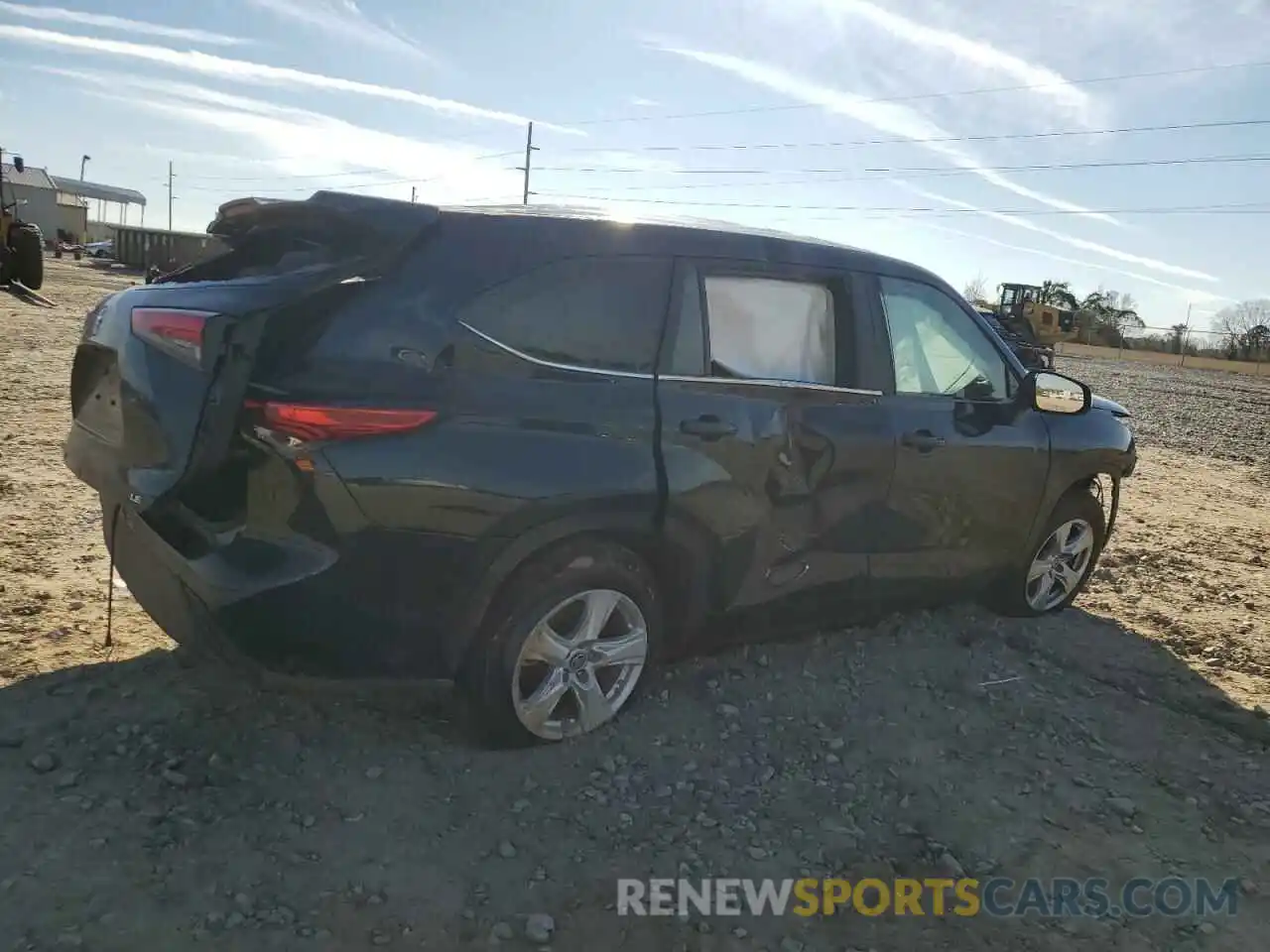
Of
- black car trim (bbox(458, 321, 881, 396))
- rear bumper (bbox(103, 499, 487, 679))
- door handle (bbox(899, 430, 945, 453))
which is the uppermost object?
black car trim (bbox(458, 321, 881, 396))

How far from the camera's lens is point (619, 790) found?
3107mm

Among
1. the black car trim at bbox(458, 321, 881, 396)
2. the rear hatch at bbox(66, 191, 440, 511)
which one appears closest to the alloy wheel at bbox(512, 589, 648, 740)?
the black car trim at bbox(458, 321, 881, 396)

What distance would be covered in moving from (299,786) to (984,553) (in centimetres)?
309

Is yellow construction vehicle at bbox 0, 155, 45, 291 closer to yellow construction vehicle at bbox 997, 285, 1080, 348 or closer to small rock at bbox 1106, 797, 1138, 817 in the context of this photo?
small rock at bbox 1106, 797, 1138, 817

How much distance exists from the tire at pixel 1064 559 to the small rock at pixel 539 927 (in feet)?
10.1

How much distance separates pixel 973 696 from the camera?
159 inches

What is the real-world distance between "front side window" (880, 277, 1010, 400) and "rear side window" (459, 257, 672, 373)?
1193mm

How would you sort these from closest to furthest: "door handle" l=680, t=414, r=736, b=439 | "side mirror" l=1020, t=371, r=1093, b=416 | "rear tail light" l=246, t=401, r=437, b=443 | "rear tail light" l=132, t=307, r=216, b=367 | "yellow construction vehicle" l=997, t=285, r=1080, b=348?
"rear tail light" l=246, t=401, r=437, b=443 < "rear tail light" l=132, t=307, r=216, b=367 < "door handle" l=680, t=414, r=736, b=439 < "side mirror" l=1020, t=371, r=1093, b=416 < "yellow construction vehicle" l=997, t=285, r=1080, b=348

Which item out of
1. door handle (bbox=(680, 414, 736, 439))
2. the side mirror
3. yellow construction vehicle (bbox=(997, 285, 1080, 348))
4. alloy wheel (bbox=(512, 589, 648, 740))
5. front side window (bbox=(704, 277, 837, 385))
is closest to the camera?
alloy wheel (bbox=(512, 589, 648, 740))

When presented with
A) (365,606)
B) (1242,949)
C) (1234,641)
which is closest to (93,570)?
(365,606)

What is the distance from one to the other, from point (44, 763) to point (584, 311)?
6.91ft

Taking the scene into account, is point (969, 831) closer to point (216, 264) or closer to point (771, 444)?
point (771, 444)

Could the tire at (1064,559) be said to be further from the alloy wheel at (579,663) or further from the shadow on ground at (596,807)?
the alloy wheel at (579,663)

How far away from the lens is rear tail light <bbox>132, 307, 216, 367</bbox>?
276 centimetres
